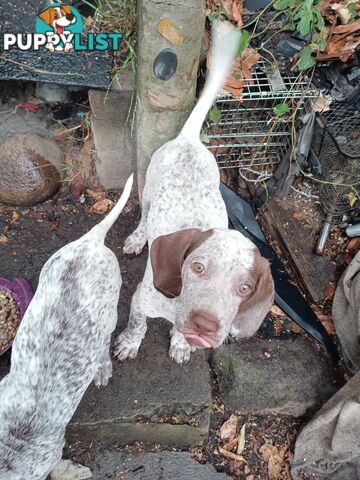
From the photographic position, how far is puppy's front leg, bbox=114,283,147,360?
3.13 m

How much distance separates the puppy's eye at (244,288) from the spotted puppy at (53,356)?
80cm

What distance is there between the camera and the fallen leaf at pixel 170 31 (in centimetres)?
278

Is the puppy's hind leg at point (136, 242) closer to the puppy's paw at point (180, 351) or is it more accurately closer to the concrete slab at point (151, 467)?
the puppy's paw at point (180, 351)

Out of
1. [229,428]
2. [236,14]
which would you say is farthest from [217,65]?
[229,428]

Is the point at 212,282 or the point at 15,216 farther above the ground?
the point at 212,282

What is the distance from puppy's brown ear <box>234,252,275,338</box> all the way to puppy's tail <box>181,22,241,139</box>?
1221 millimetres

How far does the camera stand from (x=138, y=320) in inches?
124

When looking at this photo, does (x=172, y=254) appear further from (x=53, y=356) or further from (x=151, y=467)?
(x=151, y=467)

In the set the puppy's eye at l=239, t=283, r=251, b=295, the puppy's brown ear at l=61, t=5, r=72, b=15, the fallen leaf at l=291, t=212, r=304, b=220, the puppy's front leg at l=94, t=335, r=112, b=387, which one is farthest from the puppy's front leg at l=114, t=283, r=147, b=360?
the puppy's brown ear at l=61, t=5, r=72, b=15

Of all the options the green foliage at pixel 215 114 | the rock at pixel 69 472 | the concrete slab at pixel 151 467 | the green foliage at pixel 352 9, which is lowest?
the concrete slab at pixel 151 467

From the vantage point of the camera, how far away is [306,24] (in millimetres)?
3156

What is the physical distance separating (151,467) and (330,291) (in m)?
1.99

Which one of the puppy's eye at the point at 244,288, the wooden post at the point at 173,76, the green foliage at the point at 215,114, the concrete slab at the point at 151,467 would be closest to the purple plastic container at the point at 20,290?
the concrete slab at the point at 151,467

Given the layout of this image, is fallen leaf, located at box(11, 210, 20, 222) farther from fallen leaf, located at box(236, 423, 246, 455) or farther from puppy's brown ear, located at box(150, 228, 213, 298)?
fallen leaf, located at box(236, 423, 246, 455)
